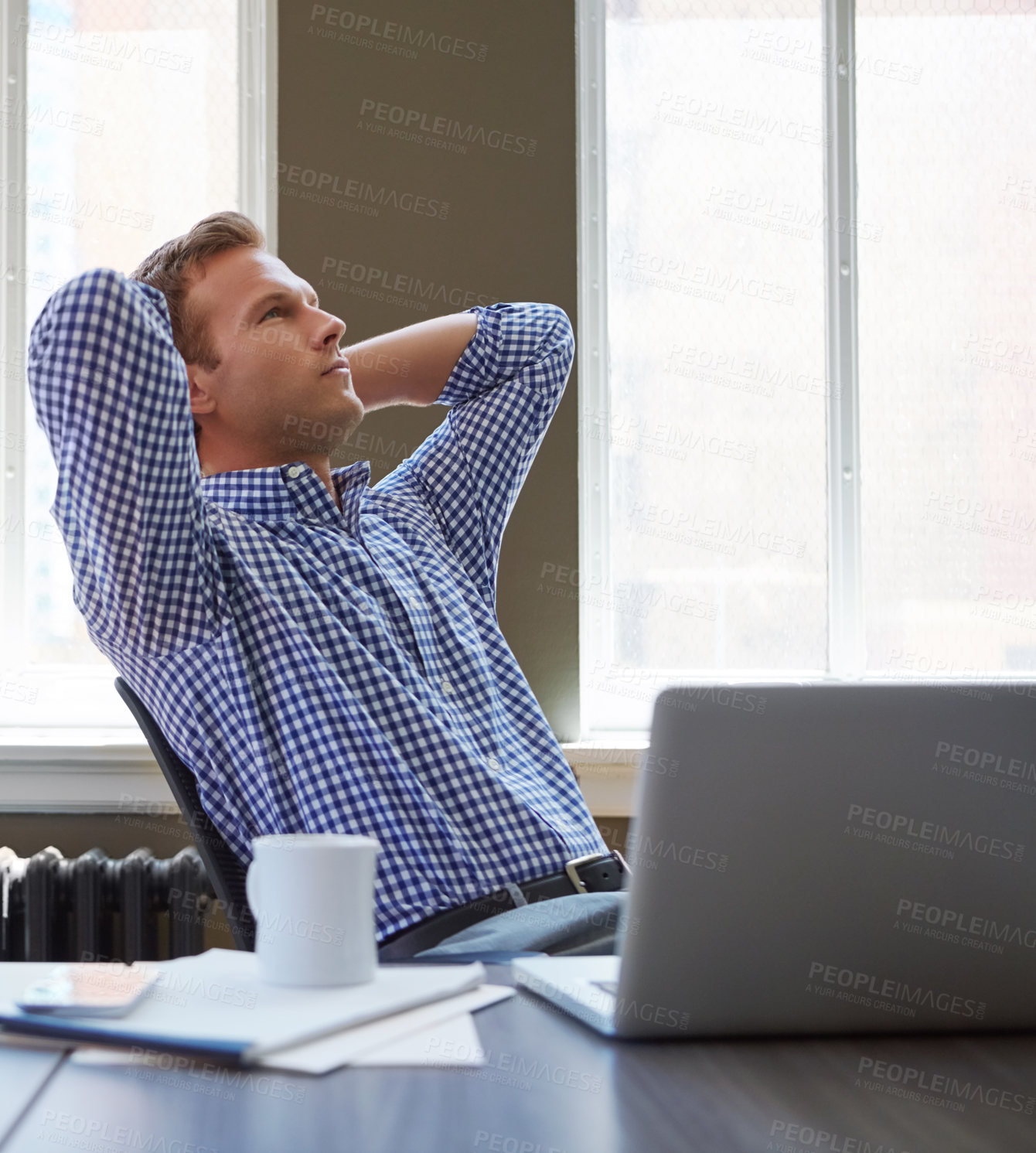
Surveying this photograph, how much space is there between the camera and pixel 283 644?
1.39 meters

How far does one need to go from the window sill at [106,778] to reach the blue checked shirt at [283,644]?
696 mm

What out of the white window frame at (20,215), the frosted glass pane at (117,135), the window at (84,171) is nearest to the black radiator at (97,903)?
the white window frame at (20,215)

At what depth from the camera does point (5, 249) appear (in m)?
2.53

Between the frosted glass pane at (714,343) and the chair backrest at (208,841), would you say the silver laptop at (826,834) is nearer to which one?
the chair backrest at (208,841)

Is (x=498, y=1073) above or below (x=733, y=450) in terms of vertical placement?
below

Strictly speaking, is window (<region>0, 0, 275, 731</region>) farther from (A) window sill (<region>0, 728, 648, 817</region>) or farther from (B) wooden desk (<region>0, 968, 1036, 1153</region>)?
(B) wooden desk (<region>0, 968, 1036, 1153</region>)

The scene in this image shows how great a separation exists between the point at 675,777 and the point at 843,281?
7.32 ft

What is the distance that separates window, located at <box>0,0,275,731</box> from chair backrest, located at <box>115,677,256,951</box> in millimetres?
1254

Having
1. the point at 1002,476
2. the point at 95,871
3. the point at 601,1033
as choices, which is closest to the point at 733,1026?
the point at 601,1033

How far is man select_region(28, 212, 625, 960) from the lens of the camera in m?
1.25

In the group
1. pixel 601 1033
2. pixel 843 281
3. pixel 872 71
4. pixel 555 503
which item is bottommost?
pixel 601 1033

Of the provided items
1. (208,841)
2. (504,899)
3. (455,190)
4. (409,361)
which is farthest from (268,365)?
(455,190)

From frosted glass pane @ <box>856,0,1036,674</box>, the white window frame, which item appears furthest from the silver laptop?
frosted glass pane @ <box>856,0,1036,674</box>

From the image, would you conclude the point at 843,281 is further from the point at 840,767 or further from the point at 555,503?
the point at 840,767
